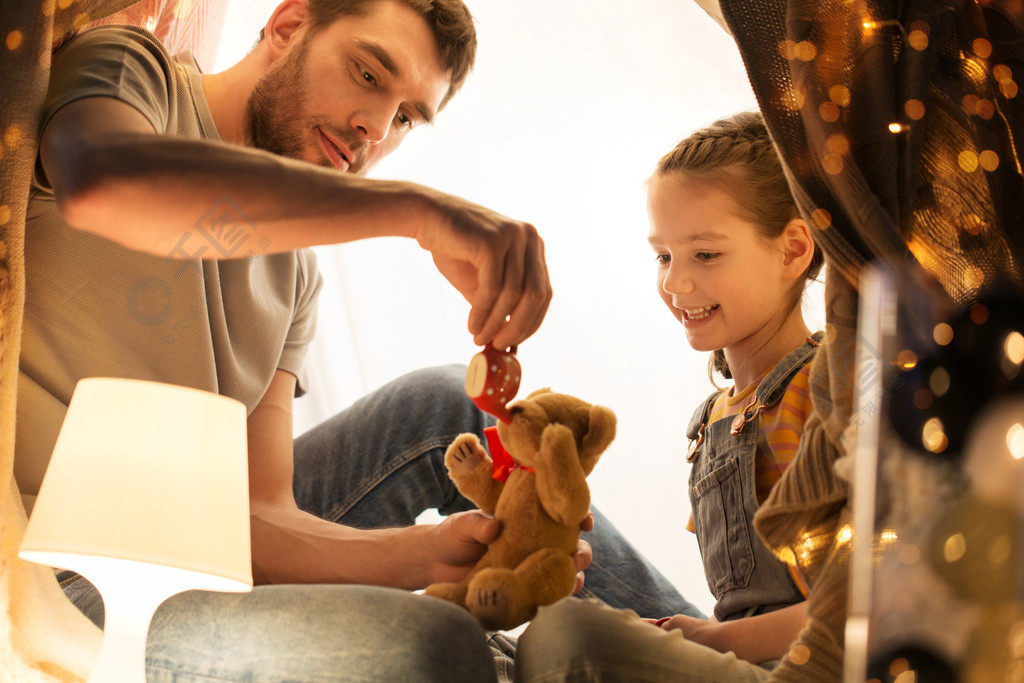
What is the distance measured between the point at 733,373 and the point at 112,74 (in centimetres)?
60

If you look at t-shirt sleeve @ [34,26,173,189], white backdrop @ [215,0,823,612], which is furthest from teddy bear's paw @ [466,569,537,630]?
t-shirt sleeve @ [34,26,173,189]

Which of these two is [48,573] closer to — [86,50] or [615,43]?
[86,50]

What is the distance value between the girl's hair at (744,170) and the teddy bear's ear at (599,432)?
197mm

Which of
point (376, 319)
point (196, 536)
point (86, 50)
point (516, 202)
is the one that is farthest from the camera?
point (376, 319)

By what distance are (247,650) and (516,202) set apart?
0.48 metres

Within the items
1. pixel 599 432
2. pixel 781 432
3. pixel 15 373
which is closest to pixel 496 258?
pixel 599 432

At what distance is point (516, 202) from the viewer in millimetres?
793

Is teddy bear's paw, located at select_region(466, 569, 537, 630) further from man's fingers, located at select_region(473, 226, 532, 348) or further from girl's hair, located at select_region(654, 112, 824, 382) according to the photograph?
girl's hair, located at select_region(654, 112, 824, 382)

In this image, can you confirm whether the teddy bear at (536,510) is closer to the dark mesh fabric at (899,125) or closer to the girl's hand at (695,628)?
the girl's hand at (695,628)

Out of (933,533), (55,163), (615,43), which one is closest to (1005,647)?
(933,533)

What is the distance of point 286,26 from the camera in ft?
2.40

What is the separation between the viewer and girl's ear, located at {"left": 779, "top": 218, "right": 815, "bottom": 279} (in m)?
0.70

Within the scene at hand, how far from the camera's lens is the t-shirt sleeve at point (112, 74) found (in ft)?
1.99

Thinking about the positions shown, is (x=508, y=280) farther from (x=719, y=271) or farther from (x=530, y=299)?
(x=719, y=271)
